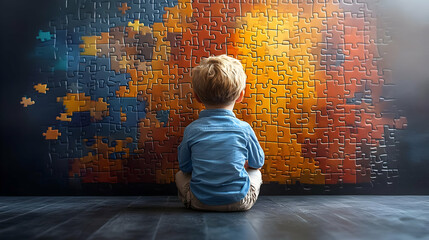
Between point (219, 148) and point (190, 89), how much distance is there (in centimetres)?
84

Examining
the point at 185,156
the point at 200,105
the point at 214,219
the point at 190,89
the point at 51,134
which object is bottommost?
the point at 214,219

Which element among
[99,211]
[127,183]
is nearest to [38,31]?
[127,183]

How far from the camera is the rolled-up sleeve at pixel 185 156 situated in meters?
2.32

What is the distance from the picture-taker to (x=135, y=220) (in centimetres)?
199

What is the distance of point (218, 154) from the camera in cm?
221

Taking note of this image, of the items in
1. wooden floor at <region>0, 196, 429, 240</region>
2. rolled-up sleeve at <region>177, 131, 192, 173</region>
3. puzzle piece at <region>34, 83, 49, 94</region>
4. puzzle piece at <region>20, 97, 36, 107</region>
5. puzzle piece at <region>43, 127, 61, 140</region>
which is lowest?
wooden floor at <region>0, 196, 429, 240</region>

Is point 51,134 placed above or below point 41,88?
below

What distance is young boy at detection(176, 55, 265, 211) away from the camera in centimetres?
220

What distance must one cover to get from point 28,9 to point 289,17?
201 centimetres

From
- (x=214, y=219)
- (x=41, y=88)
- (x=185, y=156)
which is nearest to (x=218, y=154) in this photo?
(x=185, y=156)

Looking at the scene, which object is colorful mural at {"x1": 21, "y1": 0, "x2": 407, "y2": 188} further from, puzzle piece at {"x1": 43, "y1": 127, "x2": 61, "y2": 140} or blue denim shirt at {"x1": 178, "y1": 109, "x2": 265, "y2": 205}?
blue denim shirt at {"x1": 178, "y1": 109, "x2": 265, "y2": 205}

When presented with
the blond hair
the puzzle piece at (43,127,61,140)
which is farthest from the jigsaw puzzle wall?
the blond hair

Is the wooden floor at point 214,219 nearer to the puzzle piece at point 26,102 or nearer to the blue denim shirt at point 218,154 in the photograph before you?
the blue denim shirt at point 218,154

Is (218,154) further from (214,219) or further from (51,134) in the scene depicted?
(51,134)
